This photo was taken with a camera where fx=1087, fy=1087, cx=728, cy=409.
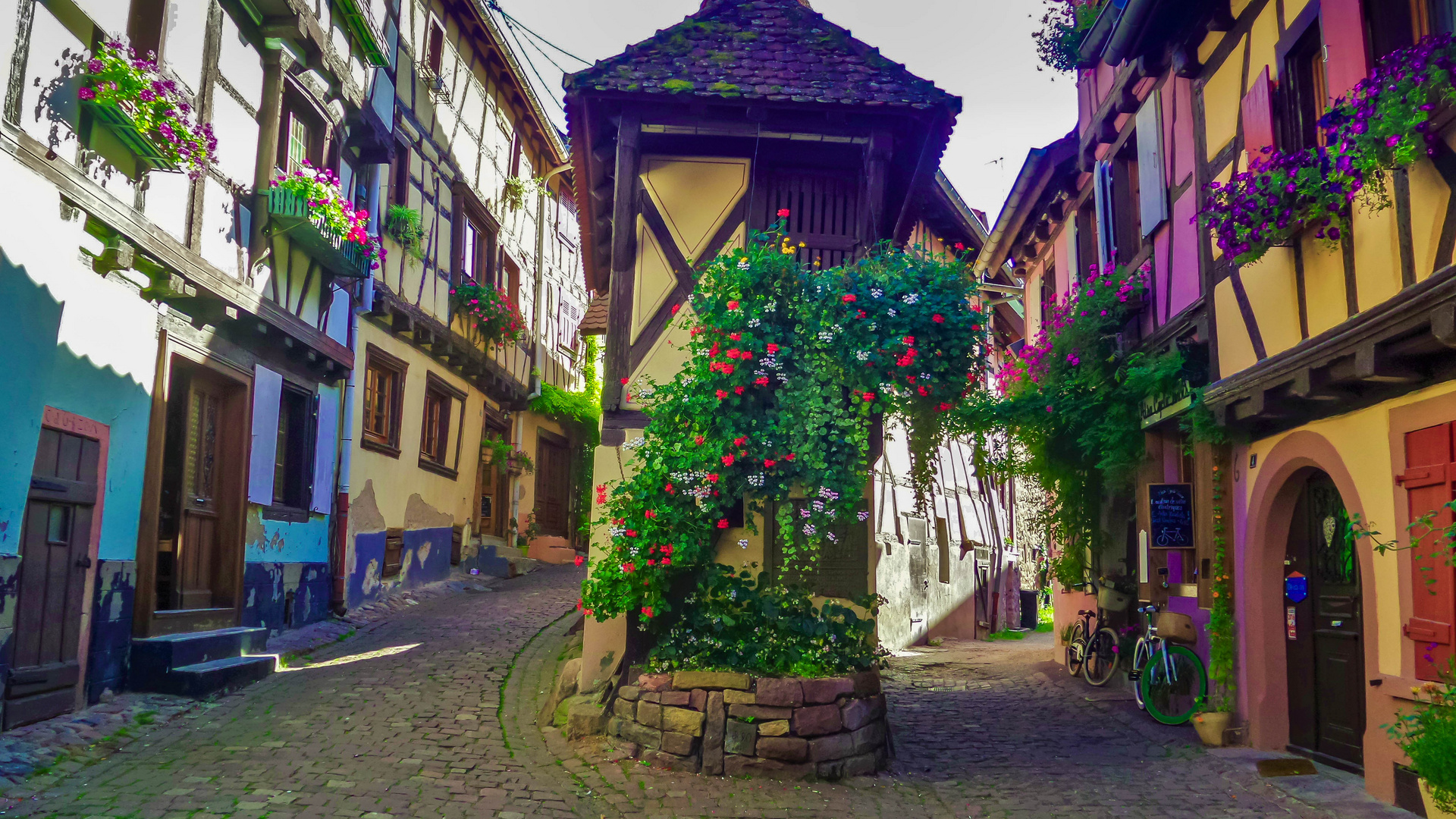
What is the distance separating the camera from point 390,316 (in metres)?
12.5

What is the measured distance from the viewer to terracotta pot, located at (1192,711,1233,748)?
710 centimetres

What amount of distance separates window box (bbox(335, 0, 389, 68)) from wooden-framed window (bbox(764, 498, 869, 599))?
6.44 m

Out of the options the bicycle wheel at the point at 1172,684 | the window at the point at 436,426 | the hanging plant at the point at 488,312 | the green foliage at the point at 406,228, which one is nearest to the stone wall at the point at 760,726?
the bicycle wheel at the point at 1172,684

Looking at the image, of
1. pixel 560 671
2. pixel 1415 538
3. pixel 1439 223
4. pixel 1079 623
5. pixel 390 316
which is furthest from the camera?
pixel 390 316

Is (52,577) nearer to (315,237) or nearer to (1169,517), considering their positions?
(315,237)

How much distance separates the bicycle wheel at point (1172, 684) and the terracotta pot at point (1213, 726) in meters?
0.55

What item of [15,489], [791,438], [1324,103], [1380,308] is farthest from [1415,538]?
[15,489]

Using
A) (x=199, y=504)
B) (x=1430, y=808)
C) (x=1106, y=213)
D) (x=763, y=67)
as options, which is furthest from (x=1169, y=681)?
(x=199, y=504)

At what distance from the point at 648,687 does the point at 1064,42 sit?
688 centimetres

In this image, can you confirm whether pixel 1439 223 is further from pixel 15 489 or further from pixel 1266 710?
pixel 15 489

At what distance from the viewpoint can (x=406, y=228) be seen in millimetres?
12602

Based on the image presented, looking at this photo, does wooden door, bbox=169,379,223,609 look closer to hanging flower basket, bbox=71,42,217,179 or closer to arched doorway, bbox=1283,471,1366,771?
hanging flower basket, bbox=71,42,217,179

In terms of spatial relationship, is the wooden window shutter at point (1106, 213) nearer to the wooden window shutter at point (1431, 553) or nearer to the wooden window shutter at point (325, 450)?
the wooden window shutter at point (1431, 553)

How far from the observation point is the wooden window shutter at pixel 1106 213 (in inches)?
380
